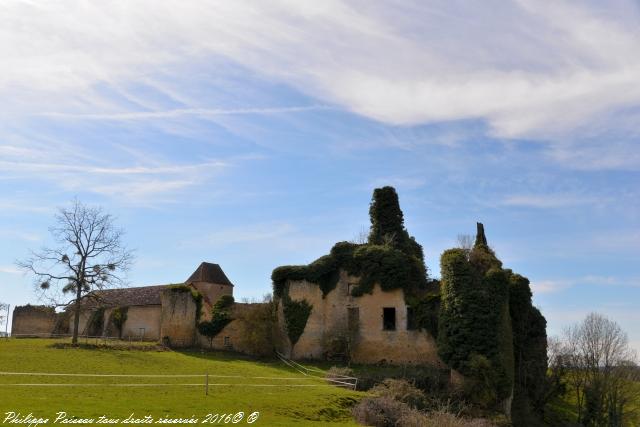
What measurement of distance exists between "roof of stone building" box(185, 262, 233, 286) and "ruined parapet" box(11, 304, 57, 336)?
14.9m

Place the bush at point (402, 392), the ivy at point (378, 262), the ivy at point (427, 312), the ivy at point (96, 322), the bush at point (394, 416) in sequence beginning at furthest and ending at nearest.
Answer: the ivy at point (96, 322)
the ivy at point (378, 262)
the ivy at point (427, 312)
the bush at point (402, 392)
the bush at point (394, 416)

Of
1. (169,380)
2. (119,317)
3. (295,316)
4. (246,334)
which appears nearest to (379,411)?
(169,380)

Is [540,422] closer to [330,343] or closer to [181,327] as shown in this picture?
[330,343]

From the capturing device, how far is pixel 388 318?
126 feet

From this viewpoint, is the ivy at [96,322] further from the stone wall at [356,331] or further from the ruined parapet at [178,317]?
the stone wall at [356,331]

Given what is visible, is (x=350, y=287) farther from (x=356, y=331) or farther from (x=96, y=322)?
(x=96, y=322)

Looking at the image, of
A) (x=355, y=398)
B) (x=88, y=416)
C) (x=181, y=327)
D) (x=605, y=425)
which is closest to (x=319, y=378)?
(x=355, y=398)

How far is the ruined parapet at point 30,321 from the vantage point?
54531mm

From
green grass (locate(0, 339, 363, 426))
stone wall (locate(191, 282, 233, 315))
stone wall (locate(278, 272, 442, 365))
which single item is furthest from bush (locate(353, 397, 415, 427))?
stone wall (locate(191, 282, 233, 315))

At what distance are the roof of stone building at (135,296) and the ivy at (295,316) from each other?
505 inches

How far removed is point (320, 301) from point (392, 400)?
1347 centimetres

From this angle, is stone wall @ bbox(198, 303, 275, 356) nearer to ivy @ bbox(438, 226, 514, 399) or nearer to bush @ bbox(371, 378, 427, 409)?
bush @ bbox(371, 378, 427, 409)

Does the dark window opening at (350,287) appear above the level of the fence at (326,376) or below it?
above

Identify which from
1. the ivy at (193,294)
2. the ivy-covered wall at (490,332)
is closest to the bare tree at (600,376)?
the ivy-covered wall at (490,332)
